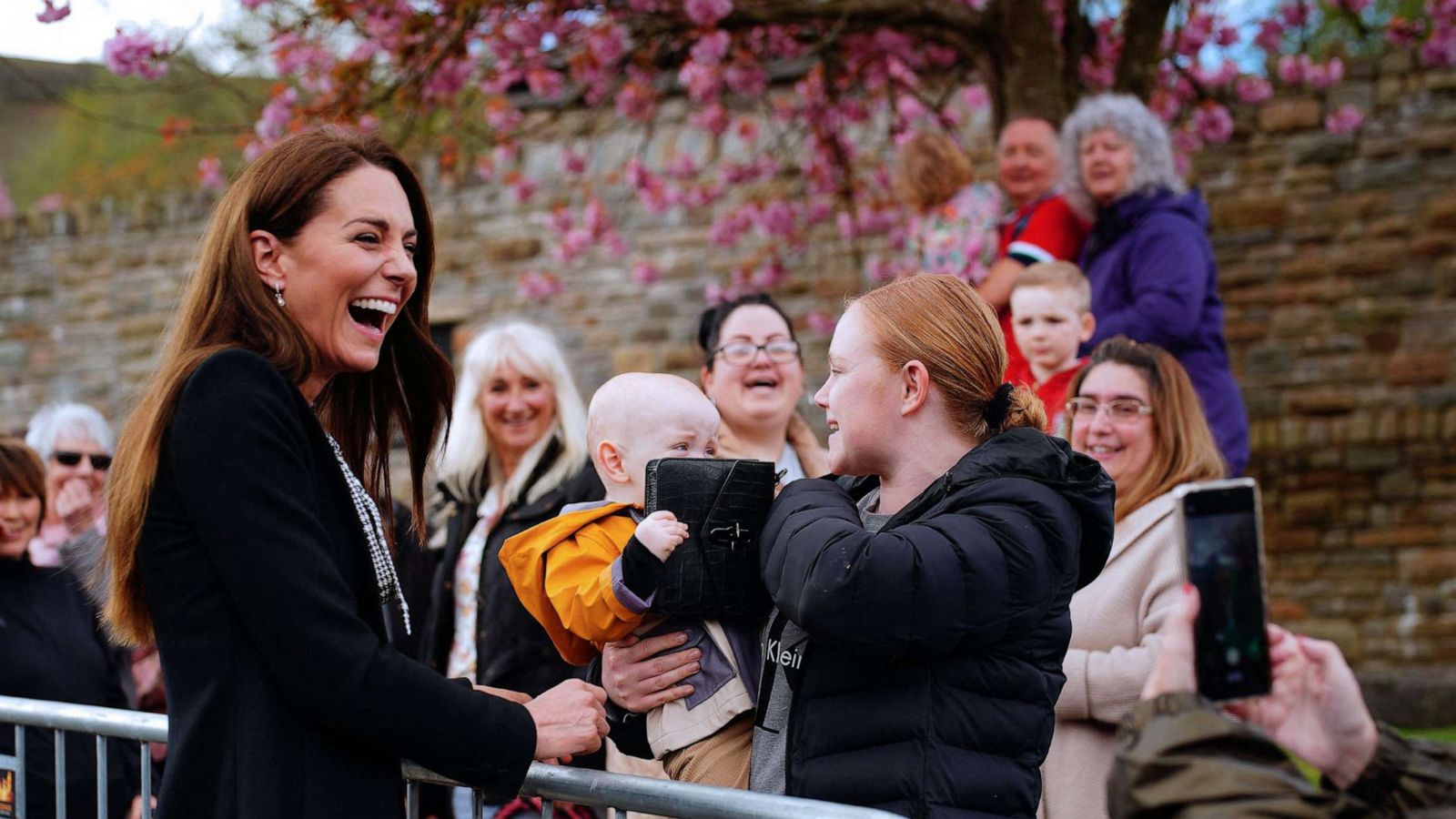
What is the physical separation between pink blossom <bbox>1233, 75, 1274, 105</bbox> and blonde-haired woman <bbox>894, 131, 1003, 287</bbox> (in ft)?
13.1

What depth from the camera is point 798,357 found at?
429 cm

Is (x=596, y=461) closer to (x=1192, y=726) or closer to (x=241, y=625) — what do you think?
(x=241, y=625)

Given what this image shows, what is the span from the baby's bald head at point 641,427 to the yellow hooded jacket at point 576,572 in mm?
113

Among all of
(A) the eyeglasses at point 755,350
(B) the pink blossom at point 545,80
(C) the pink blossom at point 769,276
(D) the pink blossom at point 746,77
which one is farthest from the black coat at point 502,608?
(C) the pink blossom at point 769,276

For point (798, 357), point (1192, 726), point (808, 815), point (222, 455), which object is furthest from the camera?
point (798, 357)

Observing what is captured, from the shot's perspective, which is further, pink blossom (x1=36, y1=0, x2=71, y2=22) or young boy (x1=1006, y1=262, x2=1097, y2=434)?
pink blossom (x1=36, y1=0, x2=71, y2=22)

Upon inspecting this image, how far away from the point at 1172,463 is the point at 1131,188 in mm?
2016

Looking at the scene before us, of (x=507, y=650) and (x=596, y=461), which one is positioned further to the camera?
(x=507, y=650)

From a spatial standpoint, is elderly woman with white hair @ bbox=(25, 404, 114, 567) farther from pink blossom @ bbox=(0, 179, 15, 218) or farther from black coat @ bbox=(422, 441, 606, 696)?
pink blossom @ bbox=(0, 179, 15, 218)

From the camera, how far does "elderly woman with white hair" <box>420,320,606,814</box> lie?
454 cm

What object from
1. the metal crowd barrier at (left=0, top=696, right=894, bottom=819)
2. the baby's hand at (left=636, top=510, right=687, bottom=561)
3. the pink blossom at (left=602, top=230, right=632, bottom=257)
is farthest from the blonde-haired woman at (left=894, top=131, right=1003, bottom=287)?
the pink blossom at (left=602, top=230, right=632, bottom=257)

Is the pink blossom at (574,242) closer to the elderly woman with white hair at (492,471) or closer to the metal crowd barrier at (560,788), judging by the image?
the elderly woman with white hair at (492,471)

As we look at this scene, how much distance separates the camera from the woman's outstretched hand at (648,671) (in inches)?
98.3

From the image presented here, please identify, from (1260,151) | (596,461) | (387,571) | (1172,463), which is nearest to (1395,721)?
(1260,151)
